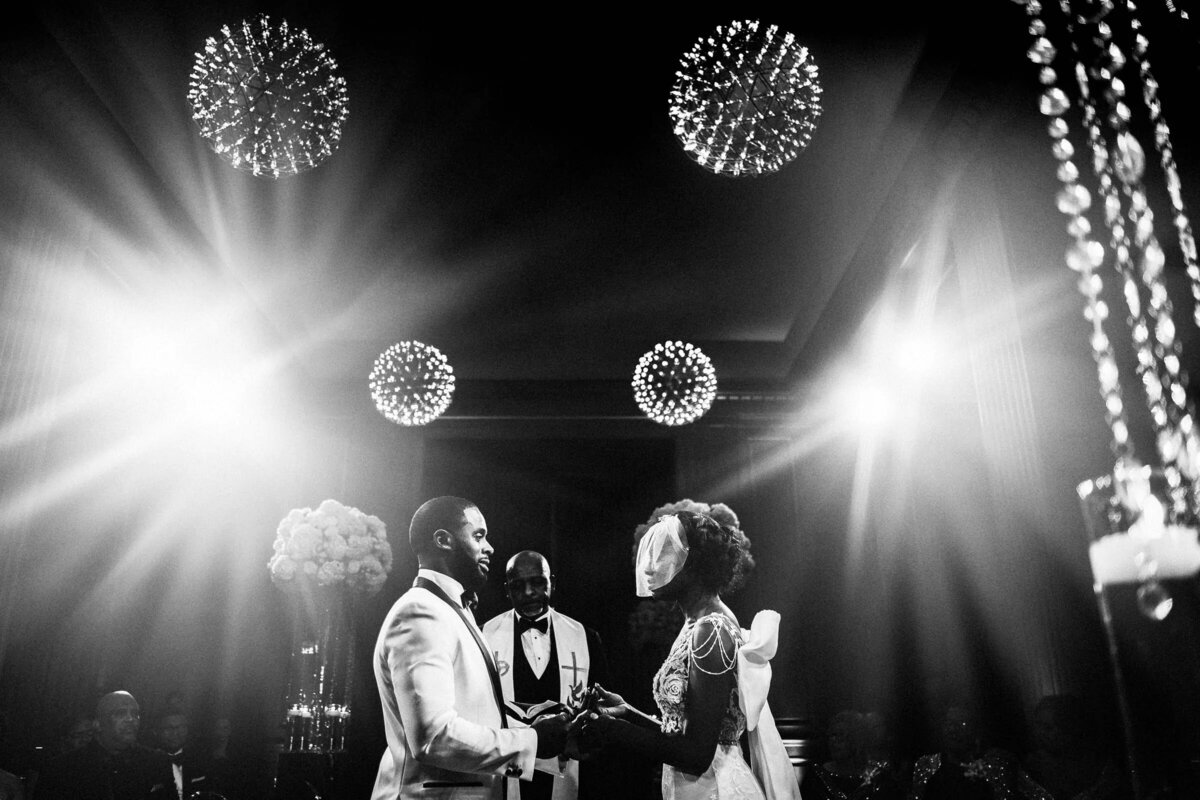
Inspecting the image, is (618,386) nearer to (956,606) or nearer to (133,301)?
(956,606)

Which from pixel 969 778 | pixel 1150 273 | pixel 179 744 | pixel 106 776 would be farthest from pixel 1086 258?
pixel 179 744

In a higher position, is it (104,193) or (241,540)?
(104,193)

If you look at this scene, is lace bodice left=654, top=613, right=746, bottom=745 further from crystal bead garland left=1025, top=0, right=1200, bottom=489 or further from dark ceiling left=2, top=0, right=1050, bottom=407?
dark ceiling left=2, top=0, right=1050, bottom=407

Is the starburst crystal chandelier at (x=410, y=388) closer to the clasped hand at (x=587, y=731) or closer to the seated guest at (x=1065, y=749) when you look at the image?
the clasped hand at (x=587, y=731)

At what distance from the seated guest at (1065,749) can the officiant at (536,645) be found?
298cm

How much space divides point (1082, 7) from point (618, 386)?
6.14m

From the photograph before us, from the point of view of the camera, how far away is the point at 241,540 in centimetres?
900

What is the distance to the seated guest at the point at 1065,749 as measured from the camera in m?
4.11

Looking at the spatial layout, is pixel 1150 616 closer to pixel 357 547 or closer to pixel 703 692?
pixel 703 692

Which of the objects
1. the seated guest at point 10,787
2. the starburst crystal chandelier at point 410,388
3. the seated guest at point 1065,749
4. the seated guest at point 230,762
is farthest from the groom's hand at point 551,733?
the starburst crystal chandelier at point 410,388

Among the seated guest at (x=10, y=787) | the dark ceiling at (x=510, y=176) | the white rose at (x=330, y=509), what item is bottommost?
the seated guest at (x=10, y=787)

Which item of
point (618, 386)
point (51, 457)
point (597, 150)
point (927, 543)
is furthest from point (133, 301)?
point (927, 543)

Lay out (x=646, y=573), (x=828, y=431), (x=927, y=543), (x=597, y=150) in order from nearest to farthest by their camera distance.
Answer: (x=646, y=573) → (x=597, y=150) → (x=927, y=543) → (x=828, y=431)

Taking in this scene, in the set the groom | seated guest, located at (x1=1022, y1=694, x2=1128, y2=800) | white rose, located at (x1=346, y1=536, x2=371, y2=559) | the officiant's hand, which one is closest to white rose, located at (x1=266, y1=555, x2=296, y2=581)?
white rose, located at (x1=346, y1=536, x2=371, y2=559)
